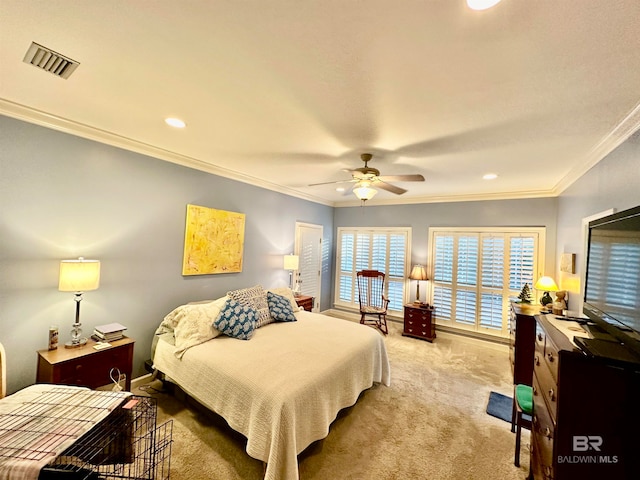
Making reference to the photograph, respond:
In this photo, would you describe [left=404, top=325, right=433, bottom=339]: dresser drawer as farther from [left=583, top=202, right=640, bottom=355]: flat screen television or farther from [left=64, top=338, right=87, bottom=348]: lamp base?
[left=64, top=338, right=87, bottom=348]: lamp base

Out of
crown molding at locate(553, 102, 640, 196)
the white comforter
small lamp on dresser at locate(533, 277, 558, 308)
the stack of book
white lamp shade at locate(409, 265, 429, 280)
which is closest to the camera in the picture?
the white comforter

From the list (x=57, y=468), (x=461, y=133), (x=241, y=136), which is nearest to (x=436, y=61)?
(x=461, y=133)

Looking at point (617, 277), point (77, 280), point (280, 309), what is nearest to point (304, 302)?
point (280, 309)

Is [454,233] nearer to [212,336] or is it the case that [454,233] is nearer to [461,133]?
[461,133]

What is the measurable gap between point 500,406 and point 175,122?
4215 mm

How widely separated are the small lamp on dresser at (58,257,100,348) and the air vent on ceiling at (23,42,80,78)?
1403 millimetres

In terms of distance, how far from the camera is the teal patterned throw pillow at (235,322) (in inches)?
104

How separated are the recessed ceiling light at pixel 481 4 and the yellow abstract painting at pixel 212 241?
320 centimetres

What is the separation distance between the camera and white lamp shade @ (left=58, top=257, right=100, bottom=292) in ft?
6.93

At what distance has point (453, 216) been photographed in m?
4.80

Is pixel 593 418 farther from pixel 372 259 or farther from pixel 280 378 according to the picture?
pixel 372 259

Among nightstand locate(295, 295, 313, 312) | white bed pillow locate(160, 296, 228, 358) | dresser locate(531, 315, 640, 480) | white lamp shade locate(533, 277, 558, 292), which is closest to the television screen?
dresser locate(531, 315, 640, 480)

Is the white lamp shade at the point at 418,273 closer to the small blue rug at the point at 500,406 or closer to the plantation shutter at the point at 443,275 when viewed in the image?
the plantation shutter at the point at 443,275

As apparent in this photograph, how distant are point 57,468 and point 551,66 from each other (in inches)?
110
